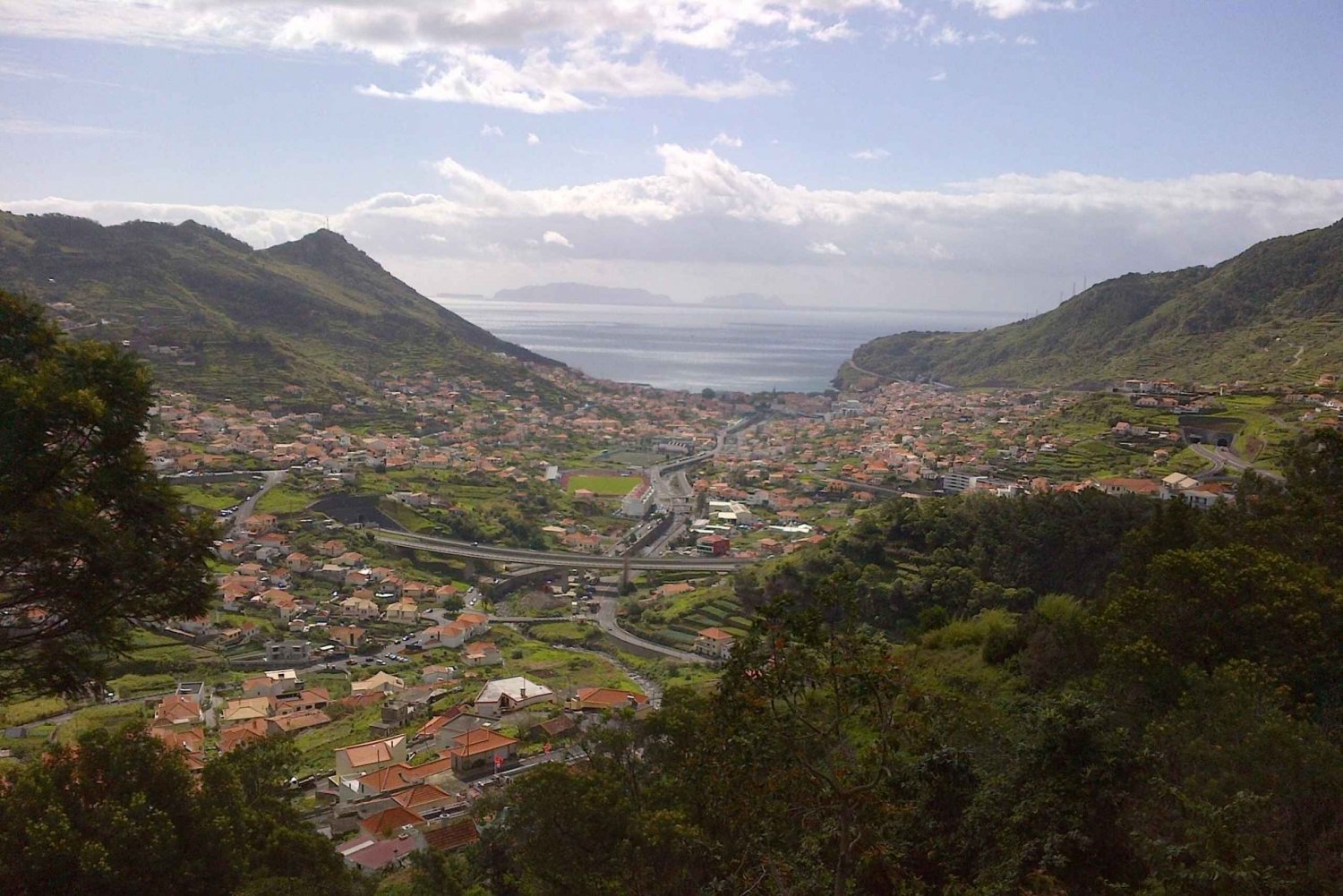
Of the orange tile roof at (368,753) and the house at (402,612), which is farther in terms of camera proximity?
the house at (402,612)

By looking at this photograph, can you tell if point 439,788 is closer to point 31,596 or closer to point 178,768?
point 178,768

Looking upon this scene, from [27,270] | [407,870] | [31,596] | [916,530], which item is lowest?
[407,870]

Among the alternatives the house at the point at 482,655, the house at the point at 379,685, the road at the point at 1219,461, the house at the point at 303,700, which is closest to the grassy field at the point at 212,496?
the house at the point at 482,655

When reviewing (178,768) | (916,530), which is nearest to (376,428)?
(916,530)

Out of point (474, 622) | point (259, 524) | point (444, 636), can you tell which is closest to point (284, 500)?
point (259, 524)

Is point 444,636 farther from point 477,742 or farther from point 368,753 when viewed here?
point 477,742

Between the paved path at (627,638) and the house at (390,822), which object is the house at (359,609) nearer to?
the paved path at (627,638)
